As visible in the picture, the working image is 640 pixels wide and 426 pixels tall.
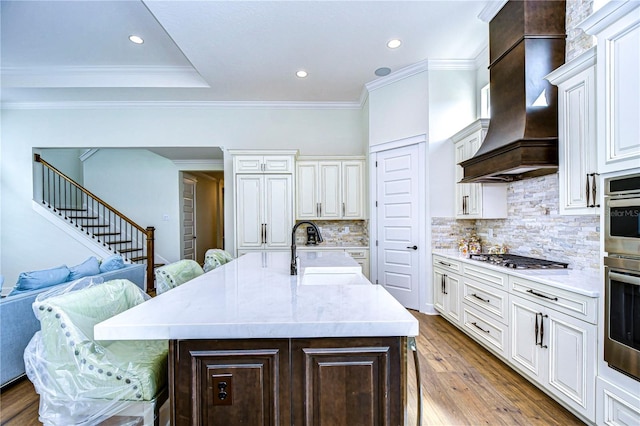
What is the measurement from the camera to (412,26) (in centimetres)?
314

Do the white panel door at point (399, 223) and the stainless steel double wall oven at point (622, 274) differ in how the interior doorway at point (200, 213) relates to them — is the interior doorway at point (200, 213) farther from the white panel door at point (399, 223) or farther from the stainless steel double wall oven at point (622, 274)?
the stainless steel double wall oven at point (622, 274)

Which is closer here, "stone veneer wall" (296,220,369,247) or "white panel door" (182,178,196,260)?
"stone veneer wall" (296,220,369,247)

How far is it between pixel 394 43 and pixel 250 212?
3111 millimetres

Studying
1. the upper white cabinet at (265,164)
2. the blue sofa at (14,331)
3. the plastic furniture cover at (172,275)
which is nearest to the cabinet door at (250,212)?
the upper white cabinet at (265,164)

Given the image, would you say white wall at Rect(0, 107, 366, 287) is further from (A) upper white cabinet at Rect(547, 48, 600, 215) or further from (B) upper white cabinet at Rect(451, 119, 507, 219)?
(A) upper white cabinet at Rect(547, 48, 600, 215)

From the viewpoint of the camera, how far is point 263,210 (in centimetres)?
464

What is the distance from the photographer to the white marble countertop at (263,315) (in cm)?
102

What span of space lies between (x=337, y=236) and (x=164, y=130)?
3.59 m

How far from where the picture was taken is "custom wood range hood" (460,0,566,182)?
2.29 m

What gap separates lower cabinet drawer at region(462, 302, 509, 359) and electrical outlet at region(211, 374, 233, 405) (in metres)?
2.30

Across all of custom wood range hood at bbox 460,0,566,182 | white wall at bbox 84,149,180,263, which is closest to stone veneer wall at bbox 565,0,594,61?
custom wood range hood at bbox 460,0,566,182

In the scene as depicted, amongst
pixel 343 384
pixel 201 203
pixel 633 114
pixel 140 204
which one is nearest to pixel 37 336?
pixel 343 384

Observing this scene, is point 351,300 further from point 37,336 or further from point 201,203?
point 201,203

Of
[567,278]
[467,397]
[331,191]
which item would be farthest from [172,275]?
[331,191]
